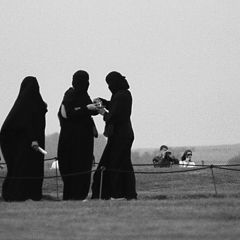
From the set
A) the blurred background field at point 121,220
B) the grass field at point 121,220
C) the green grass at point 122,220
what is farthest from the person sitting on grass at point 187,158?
the green grass at point 122,220

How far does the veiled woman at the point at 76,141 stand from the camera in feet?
55.1

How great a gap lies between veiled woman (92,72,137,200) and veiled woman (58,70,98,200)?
262mm

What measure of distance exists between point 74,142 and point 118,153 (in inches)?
30.7

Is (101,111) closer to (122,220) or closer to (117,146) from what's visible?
(117,146)

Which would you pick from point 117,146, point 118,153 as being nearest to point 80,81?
point 117,146

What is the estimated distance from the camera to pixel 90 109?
16.6 meters

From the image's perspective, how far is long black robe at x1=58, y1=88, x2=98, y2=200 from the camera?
55.2ft

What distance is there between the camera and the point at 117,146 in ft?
55.2

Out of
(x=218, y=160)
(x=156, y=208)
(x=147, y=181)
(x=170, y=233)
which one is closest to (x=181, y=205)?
(x=156, y=208)

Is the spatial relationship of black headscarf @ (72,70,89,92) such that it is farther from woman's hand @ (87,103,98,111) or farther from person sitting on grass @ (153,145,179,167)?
person sitting on grass @ (153,145,179,167)

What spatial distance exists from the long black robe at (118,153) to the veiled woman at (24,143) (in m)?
1.08

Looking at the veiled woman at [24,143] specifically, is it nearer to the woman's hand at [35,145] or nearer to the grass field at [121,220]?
the woman's hand at [35,145]

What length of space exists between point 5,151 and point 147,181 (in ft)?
25.1

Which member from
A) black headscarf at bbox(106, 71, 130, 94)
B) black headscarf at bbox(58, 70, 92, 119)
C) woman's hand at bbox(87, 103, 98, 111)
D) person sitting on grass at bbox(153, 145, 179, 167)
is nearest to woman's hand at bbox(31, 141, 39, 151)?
black headscarf at bbox(58, 70, 92, 119)
